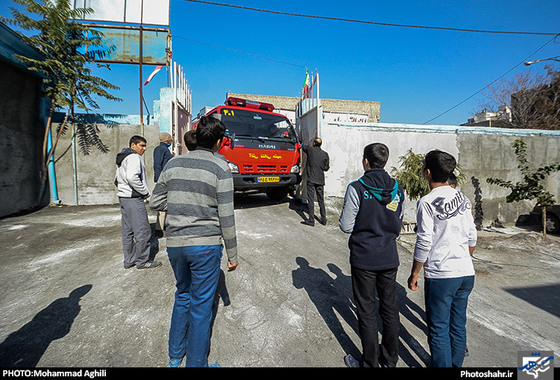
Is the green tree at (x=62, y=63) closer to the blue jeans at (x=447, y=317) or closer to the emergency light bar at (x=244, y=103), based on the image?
the emergency light bar at (x=244, y=103)

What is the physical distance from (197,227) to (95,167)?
26.2 feet

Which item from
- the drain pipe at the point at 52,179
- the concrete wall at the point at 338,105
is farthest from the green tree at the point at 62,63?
the concrete wall at the point at 338,105

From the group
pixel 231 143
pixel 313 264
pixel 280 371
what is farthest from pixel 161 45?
pixel 280 371

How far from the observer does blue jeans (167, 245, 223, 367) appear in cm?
185

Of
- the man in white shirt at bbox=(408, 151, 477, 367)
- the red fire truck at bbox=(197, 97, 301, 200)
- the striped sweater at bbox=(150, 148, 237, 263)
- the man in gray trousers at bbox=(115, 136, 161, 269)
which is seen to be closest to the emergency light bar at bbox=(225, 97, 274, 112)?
the red fire truck at bbox=(197, 97, 301, 200)

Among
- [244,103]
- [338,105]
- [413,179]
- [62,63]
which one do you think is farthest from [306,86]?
[338,105]

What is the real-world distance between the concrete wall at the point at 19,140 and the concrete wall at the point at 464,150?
8.38 meters

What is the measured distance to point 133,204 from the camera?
137 inches

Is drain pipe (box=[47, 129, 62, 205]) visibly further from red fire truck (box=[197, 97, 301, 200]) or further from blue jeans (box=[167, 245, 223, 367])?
blue jeans (box=[167, 245, 223, 367])

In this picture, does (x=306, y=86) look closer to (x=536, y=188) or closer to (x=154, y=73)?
(x=154, y=73)

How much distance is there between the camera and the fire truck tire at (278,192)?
769cm

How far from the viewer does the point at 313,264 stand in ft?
13.6

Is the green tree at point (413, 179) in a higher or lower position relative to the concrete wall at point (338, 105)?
lower

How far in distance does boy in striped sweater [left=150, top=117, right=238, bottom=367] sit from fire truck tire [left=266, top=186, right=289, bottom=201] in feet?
18.7
